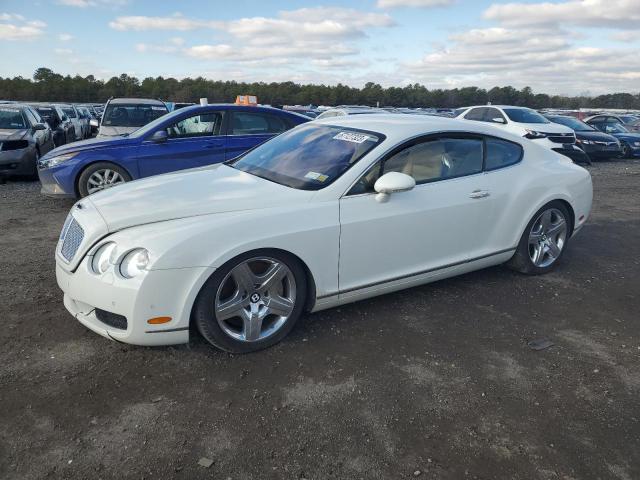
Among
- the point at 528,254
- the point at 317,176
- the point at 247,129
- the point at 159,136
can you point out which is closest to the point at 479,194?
the point at 528,254

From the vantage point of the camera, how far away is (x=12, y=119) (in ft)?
33.5

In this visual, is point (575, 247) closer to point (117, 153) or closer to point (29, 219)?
point (117, 153)

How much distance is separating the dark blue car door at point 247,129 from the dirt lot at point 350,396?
3848 millimetres

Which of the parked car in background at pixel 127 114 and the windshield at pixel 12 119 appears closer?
the windshield at pixel 12 119

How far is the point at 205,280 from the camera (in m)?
3.03

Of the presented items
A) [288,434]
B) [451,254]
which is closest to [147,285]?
[288,434]

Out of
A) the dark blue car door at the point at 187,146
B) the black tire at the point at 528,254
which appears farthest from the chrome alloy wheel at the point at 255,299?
the dark blue car door at the point at 187,146

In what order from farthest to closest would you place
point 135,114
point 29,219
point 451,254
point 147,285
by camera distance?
point 135,114 → point 29,219 → point 451,254 → point 147,285

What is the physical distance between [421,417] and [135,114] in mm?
10648

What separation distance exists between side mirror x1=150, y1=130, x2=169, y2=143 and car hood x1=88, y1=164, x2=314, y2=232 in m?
3.43

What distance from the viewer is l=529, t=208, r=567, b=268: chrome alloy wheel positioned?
4.80 m

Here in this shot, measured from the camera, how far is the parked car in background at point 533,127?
1298 cm

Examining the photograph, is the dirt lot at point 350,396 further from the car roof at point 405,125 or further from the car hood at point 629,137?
the car hood at point 629,137

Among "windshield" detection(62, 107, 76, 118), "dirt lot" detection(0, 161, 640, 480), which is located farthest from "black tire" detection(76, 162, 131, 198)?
"windshield" detection(62, 107, 76, 118)
